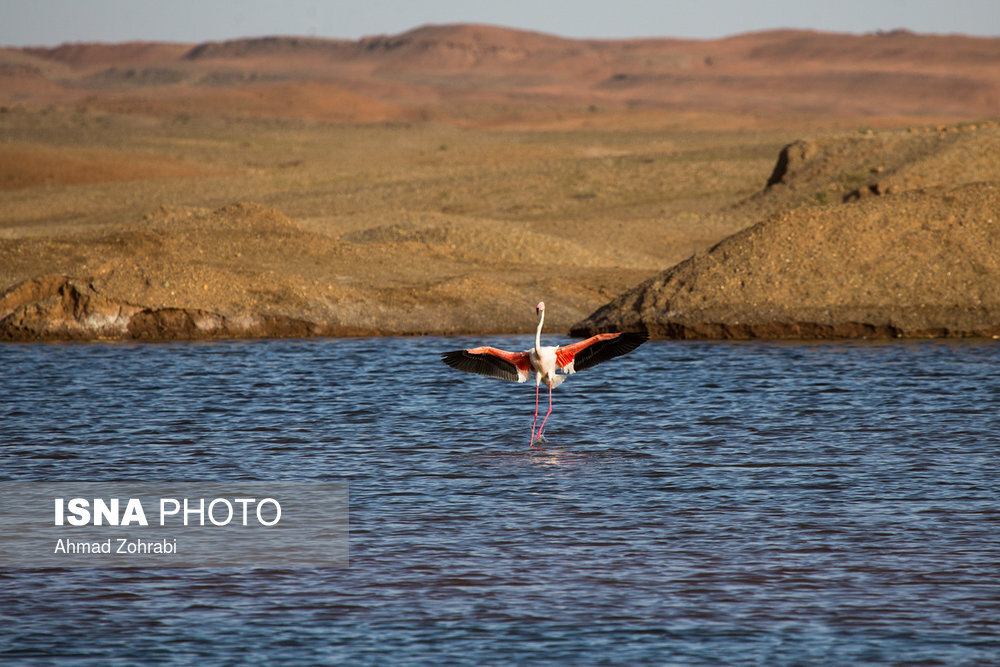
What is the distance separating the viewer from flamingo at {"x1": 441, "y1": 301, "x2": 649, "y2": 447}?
14.0 meters

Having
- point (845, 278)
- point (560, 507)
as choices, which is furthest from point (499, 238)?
point (560, 507)

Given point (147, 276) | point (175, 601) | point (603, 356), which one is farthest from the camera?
point (147, 276)

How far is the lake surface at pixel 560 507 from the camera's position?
8.46 metres

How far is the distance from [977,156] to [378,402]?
78.9 ft

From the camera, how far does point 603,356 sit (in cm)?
1427

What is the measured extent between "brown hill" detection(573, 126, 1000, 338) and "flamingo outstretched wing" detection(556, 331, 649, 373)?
9.53m

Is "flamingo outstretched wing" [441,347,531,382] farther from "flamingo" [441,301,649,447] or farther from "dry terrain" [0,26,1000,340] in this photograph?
"dry terrain" [0,26,1000,340]

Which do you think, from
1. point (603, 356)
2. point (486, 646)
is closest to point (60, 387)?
point (603, 356)

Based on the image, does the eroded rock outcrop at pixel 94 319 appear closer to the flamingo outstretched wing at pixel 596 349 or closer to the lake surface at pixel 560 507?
the lake surface at pixel 560 507

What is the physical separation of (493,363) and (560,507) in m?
2.93

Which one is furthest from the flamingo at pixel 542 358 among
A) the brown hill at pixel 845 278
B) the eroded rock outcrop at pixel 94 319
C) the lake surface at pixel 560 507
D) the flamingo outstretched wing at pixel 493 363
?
the eroded rock outcrop at pixel 94 319

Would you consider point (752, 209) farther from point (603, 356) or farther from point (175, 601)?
point (175, 601)

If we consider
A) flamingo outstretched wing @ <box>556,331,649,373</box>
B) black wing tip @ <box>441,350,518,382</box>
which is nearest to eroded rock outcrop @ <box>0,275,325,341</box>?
black wing tip @ <box>441,350,518,382</box>

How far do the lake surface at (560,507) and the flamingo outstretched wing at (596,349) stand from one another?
3.16ft
